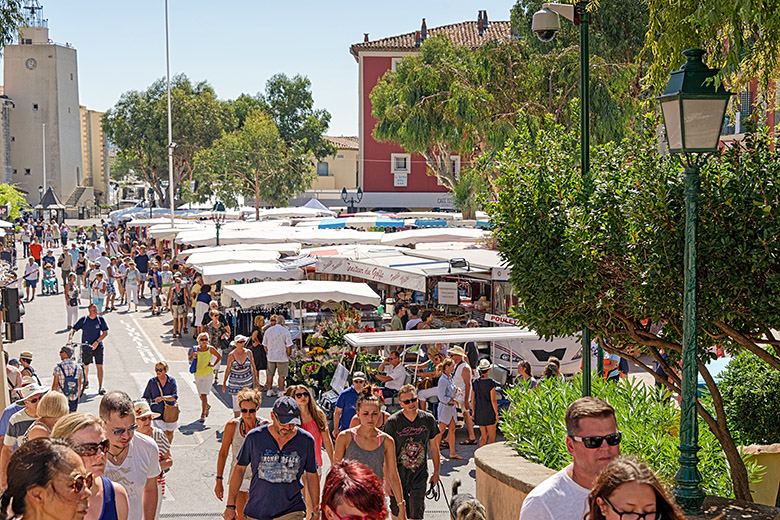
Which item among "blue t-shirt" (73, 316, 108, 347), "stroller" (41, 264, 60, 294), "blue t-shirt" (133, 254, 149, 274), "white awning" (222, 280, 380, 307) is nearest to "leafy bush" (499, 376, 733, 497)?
"white awning" (222, 280, 380, 307)

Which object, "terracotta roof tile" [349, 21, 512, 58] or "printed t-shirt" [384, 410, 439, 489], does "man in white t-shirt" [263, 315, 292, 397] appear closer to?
"printed t-shirt" [384, 410, 439, 489]

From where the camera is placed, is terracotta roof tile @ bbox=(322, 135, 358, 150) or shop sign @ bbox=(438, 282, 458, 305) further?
terracotta roof tile @ bbox=(322, 135, 358, 150)

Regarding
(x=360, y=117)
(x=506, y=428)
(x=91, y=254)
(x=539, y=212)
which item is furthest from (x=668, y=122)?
(x=360, y=117)

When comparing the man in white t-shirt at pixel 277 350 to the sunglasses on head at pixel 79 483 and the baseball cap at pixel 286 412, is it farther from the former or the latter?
the sunglasses on head at pixel 79 483

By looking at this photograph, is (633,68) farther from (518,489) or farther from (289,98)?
(289,98)

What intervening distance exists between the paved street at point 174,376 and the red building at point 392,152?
35910mm

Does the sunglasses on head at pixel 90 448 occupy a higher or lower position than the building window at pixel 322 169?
lower

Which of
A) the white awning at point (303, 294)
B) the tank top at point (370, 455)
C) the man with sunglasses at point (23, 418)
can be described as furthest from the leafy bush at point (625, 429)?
the white awning at point (303, 294)

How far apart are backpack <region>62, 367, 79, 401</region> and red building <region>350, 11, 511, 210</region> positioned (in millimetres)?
51673

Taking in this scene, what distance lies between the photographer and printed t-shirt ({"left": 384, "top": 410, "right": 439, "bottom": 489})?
8352 millimetres

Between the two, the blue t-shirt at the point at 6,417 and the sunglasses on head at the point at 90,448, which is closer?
the sunglasses on head at the point at 90,448

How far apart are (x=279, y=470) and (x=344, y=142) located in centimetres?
8619

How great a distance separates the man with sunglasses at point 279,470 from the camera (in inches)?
256

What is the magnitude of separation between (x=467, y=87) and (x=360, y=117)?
36752mm
